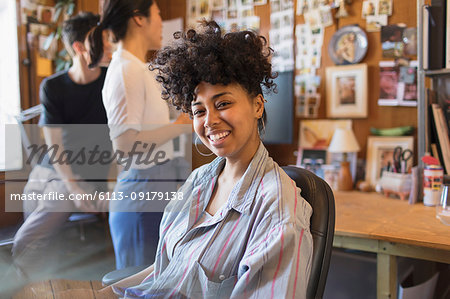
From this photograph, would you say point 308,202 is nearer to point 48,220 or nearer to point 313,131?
point 48,220

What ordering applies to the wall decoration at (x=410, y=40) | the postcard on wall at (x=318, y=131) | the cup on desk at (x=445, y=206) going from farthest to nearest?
the postcard on wall at (x=318, y=131), the wall decoration at (x=410, y=40), the cup on desk at (x=445, y=206)

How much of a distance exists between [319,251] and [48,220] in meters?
0.97

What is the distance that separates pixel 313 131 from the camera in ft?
9.32

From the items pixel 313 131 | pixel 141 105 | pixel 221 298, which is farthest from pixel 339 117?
pixel 221 298

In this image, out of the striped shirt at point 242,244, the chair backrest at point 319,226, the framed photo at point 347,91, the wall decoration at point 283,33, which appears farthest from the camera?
the wall decoration at point 283,33

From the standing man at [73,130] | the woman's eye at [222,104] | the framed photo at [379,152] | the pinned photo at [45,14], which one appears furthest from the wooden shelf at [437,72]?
the pinned photo at [45,14]

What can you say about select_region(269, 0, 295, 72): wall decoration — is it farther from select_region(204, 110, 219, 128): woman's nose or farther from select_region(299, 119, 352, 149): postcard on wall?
select_region(204, 110, 219, 128): woman's nose

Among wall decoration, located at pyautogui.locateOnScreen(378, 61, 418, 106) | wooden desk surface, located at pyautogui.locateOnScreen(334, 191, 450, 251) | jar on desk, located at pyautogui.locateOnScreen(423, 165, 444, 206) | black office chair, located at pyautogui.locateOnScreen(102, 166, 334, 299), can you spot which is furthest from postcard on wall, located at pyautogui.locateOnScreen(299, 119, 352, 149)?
black office chair, located at pyautogui.locateOnScreen(102, 166, 334, 299)

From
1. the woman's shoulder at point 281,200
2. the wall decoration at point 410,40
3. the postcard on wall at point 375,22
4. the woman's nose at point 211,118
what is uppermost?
the postcard on wall at point 375,22

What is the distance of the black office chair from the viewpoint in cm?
101

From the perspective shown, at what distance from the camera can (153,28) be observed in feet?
4.99

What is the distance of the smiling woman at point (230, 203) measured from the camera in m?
0.90

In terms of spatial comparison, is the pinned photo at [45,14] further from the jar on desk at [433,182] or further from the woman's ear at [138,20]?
the jar on desk at [433,182]

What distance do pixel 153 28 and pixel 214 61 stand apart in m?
0.61
